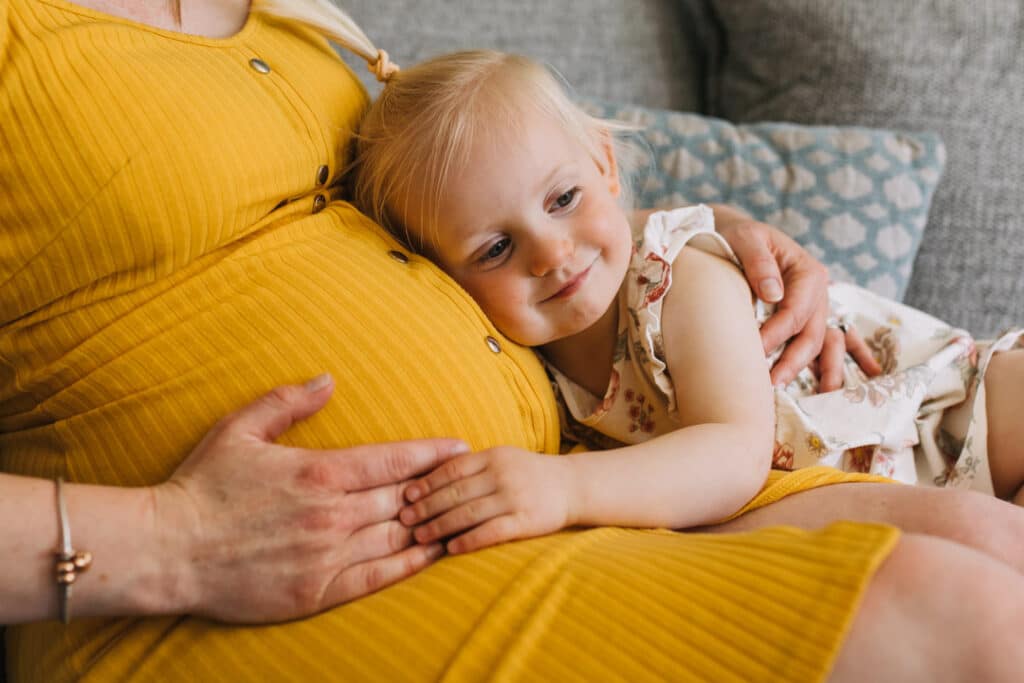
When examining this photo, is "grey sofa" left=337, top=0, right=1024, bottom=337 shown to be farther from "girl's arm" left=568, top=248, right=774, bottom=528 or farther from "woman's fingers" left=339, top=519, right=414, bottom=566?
"woman's fingers" left=339, top=519, right=414, bottom=566

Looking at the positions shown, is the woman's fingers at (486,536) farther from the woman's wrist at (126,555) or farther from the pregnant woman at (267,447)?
the woman's wrist at (126,555)

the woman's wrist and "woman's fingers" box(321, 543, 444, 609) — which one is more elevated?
the woman's wrist

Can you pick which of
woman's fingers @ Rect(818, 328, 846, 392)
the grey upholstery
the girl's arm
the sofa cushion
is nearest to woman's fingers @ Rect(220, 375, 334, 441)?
the girl's arm

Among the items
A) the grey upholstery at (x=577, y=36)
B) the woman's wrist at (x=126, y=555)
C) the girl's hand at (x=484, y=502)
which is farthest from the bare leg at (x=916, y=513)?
the grey upholstery at (x=577, y=36)

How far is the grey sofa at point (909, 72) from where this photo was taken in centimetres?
153

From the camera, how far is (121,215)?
32.4 inches

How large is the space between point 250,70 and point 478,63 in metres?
0.27

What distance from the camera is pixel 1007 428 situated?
1103mm

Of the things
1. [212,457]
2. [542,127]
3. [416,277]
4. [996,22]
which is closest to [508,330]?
[416,277]

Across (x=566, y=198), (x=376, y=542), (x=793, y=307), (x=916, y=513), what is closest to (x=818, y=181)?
(x=793, y=307)

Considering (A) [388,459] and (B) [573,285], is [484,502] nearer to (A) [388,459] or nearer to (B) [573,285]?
(A) [388,459]

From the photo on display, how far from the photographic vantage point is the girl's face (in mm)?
982

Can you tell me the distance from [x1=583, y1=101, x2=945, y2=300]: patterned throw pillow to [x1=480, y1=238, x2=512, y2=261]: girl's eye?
0.54 metres

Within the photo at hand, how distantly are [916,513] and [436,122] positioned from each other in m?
0.67
